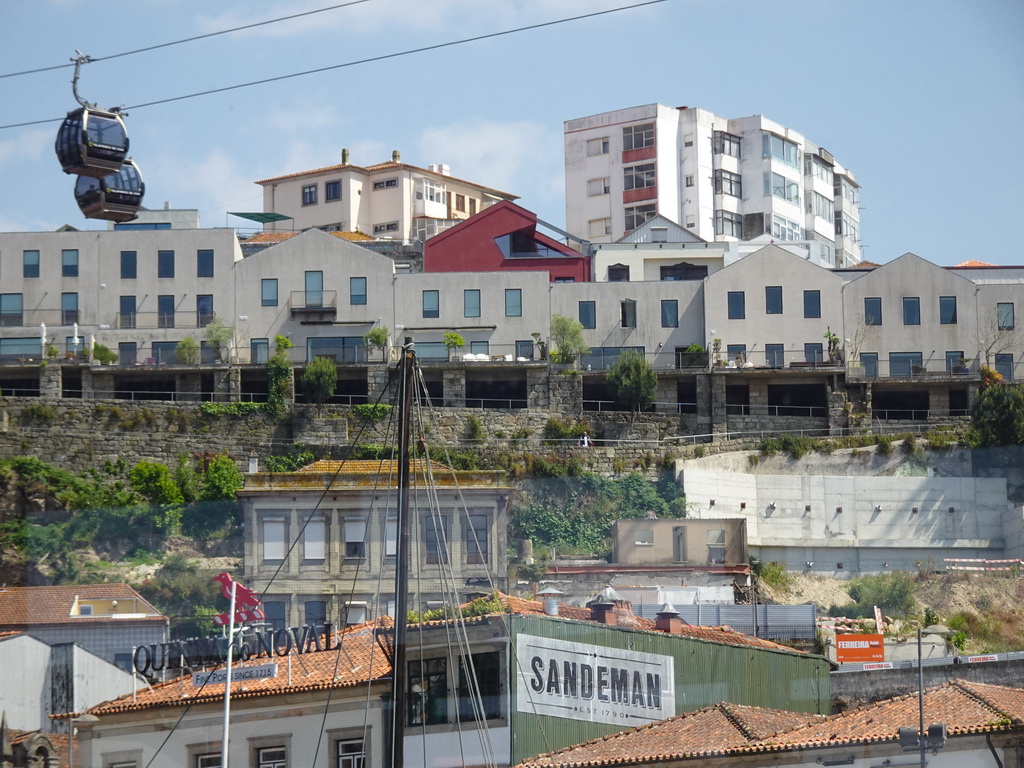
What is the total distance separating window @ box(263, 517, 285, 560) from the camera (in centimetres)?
4291

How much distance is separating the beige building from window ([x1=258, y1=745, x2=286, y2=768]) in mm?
9616

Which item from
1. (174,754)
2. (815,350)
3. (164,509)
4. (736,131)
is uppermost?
(736,131)

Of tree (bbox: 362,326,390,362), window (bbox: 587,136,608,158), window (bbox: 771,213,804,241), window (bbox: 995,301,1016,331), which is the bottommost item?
tree (bbox: 362,326,390,362)

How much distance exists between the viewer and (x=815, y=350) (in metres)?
56.3

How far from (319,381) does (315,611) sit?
15300 millimetres

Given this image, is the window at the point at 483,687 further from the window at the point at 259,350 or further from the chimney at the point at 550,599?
the window at the point at 259,350

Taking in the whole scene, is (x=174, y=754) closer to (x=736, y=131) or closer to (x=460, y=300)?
(x=460, y=300)

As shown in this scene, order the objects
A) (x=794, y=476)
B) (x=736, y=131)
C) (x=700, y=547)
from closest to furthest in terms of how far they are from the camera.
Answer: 1. (x=700, y=547)
2. (x=794, y=476)
3. (x=736, y=131)

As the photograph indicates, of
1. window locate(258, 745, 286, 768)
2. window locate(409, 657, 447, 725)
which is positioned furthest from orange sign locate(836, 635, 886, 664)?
window locate(258, 745, 286, 768)

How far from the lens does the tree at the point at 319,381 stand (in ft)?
177

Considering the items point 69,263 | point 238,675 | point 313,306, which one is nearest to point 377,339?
point 313,306

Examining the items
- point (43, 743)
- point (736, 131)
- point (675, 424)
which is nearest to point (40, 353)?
point (675, 424)

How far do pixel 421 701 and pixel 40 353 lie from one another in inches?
1246

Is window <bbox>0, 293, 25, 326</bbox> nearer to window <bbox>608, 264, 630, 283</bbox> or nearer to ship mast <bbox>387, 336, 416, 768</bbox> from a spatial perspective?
window <bbox>608, 264, 630, 283</bbox>
